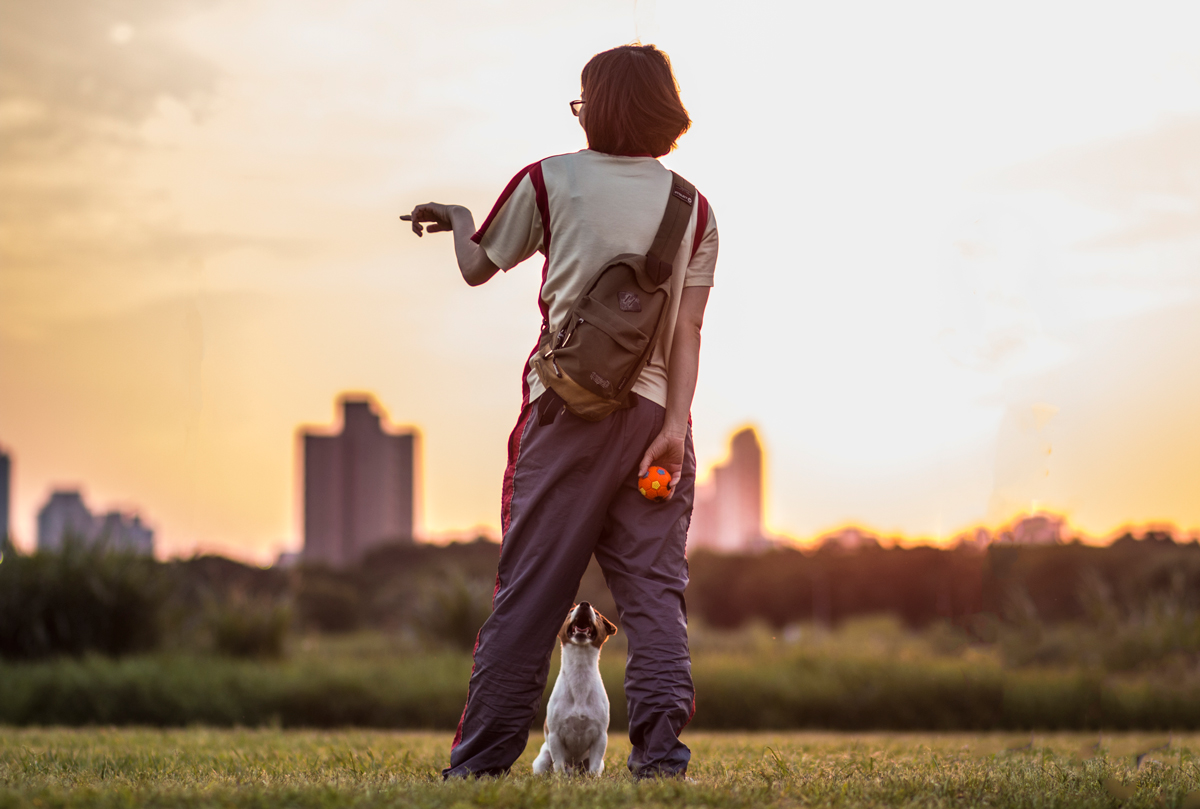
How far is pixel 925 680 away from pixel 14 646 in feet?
28.5

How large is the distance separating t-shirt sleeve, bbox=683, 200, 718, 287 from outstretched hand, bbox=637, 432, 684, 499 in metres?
0.50

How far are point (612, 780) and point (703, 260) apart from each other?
5.19 feet

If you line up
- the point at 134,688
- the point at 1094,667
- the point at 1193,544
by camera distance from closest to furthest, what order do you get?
the point at 134,688, the point at 1094,667, the point at 1193,544

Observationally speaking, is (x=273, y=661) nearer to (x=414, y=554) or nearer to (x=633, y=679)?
(x=633, y=679)

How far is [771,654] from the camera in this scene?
11.6 metres

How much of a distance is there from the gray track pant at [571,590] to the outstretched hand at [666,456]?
0.10 feet

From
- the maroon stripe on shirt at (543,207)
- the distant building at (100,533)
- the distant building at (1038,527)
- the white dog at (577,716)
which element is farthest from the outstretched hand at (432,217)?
the distant building at (100,533)

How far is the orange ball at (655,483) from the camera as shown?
316cm

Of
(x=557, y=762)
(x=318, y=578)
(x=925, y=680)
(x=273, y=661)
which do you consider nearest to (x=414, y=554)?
(x=318, y=578)

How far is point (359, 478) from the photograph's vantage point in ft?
189

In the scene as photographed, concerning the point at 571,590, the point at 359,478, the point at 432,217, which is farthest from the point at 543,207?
the point at 359,478

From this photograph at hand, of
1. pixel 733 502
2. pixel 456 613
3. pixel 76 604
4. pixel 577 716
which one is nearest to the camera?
pixel 577 716

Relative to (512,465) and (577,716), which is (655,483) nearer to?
(512,465)

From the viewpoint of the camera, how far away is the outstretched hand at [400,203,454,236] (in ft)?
10.9
